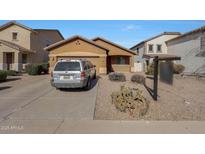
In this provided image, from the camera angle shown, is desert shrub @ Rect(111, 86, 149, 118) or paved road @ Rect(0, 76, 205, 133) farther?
desert shrub @ Rect(111, 86, 149, 118)

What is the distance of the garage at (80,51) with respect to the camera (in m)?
25.0

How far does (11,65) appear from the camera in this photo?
2834 centimetres

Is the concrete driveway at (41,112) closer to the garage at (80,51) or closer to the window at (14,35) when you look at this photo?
the garage at (80,51)

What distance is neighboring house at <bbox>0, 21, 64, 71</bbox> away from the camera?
90.4ft

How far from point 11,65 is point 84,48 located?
33.5ft

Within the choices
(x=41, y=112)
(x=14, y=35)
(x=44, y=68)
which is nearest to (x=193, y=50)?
(x=44, y=68)

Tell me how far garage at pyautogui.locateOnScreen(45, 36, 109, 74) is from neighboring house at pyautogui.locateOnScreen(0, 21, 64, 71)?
5667 millimetres

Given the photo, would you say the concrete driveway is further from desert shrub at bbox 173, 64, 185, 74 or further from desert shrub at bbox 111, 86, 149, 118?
desert shrub at bbox 173, 64, 185, 74

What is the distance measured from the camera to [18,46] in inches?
1134

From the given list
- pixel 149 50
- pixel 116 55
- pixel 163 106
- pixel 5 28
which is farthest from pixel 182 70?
pixel 5 28

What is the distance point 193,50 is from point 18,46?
21.7 m

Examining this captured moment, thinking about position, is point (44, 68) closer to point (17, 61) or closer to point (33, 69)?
point (33, 69)

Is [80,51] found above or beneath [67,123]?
above

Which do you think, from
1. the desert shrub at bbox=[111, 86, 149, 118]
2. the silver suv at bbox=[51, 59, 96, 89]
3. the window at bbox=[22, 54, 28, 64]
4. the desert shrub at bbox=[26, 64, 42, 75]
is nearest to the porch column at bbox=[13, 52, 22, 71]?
the window at bbox=[22, 54, 28, 64]
